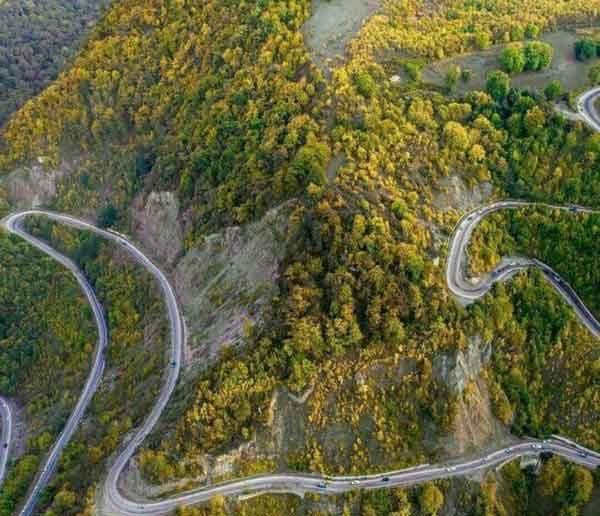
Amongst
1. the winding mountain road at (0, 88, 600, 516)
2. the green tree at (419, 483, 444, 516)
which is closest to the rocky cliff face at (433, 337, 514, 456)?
the winding mountain road at (0, 88, 600, 516)

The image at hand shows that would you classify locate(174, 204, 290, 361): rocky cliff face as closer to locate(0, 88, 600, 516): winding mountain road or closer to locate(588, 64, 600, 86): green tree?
locate(0, 88, 600, 516): winding mountain road

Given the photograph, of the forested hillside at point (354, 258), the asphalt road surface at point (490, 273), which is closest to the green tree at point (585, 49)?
the forested hillside at point (354, 258)

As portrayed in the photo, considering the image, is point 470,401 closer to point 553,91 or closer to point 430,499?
point 430,499

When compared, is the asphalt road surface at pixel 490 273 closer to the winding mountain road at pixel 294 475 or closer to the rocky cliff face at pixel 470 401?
the winding mountain road at pixel 294 475

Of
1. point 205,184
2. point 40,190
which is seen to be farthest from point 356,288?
point 40,190

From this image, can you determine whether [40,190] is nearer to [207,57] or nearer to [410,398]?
[207,57]
